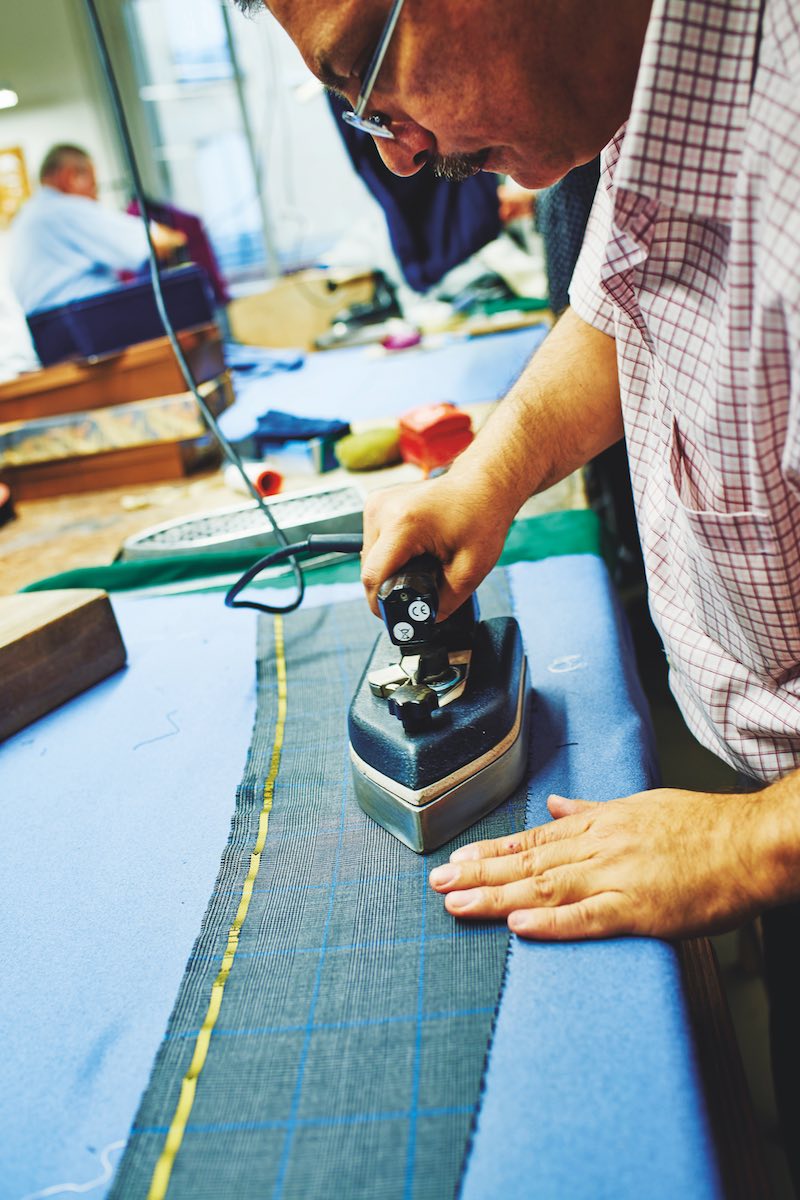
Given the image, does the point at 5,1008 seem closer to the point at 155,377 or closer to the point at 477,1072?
the point at 477,1072

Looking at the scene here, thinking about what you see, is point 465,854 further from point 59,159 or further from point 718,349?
point 59,159

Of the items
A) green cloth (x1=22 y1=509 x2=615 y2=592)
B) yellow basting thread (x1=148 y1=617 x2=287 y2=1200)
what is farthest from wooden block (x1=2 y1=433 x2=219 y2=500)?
yellow basting thread (x1=148 y1=617 x2=287 y2=1200)

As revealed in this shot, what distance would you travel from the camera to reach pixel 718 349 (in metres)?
0.63

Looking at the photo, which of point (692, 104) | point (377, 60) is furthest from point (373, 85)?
point (692, 104)

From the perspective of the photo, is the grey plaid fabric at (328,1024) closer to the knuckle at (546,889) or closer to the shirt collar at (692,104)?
the knuckle at (546,889)

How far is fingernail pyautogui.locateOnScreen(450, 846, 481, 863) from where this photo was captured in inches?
26.1

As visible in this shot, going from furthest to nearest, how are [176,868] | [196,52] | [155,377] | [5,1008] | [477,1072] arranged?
[196,52]
[155,377]
[176,868]
[5,1008]
[477,1072]

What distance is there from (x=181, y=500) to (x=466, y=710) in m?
1.08

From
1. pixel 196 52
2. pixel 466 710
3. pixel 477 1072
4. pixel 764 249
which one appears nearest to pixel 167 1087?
pixel 477 1072

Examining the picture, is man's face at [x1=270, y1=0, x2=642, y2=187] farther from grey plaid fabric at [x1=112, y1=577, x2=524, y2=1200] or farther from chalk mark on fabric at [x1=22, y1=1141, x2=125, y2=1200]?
chalk mark on fabric at [x1=22, y1=1141, x2=125, y2=1200]

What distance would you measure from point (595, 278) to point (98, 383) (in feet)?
4.06

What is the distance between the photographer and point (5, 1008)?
2.07 ft

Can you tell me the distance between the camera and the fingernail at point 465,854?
663mm

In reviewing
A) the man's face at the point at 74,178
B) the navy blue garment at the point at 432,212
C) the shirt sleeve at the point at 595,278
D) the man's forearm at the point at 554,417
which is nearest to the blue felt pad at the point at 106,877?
the man's forearm at the point at 554,417
